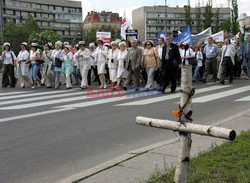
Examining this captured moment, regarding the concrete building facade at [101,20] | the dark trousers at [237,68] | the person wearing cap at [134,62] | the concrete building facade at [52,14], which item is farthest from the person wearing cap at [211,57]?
the concrete building facade at [101,20]

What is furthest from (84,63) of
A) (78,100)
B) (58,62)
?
(78,100)

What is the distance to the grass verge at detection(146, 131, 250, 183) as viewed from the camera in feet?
13.5

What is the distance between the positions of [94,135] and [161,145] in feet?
5.18

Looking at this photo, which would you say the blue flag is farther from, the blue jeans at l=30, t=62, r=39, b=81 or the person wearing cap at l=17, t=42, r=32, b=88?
the person wearing cap at l=17, t=42, r=32, b=88

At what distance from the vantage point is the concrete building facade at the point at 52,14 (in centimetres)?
11769

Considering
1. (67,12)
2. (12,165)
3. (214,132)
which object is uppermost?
(67,12)

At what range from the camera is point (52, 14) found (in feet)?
437

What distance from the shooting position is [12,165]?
527cm

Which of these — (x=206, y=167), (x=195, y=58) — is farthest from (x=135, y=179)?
(x=195, y=58)

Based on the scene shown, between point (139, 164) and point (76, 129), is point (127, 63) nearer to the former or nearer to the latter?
point (76, 129)

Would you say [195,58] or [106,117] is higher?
[195,58]

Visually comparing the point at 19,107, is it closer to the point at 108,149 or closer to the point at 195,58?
the point at 108,149

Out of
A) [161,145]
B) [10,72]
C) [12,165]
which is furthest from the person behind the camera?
[10,72]

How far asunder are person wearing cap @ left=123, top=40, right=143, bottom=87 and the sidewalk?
8517 millimetres
